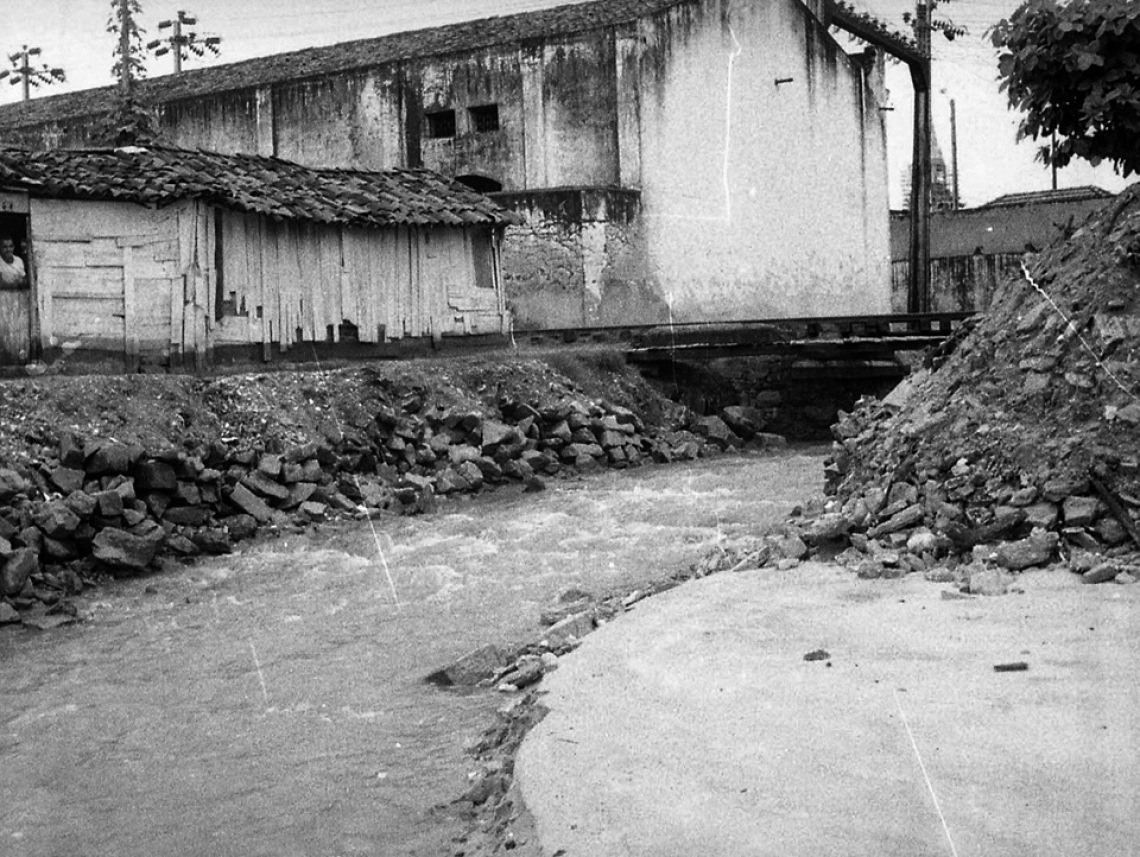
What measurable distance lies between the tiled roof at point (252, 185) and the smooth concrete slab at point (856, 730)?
36.3 ft

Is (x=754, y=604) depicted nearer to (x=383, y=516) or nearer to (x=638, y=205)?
(x=383, y=516)

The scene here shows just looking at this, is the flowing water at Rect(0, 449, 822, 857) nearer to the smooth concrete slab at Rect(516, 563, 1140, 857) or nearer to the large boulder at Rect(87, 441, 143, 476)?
the smooth concrete slab at Rect(516, 563, 1140, 857)

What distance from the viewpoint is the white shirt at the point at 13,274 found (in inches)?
647

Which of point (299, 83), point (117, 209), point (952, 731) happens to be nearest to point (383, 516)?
point (117, 209)

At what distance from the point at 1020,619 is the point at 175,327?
42.1 ft

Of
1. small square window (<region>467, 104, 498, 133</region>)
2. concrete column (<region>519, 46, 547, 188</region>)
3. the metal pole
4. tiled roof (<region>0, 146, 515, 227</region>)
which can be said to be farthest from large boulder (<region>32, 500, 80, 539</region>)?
the metal pole

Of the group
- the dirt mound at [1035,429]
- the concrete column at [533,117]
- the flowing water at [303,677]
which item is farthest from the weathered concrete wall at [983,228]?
the dirt mound at [1035,429]

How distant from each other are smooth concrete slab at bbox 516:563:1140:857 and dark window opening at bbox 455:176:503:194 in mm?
20540

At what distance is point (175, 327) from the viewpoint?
58.0 feet

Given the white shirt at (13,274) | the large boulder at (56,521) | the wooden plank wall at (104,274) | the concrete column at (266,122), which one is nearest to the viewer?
the large boulder at (56,521)

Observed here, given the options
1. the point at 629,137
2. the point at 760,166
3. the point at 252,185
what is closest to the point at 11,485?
the point at 252,185

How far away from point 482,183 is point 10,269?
44.4ft

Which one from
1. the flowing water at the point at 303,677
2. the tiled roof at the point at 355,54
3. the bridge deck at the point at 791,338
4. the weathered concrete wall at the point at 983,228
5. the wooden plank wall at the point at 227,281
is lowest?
the flowing water at the point at 303,677

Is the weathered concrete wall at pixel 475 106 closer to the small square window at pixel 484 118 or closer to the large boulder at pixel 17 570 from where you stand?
the small square window at pixel 484 118
